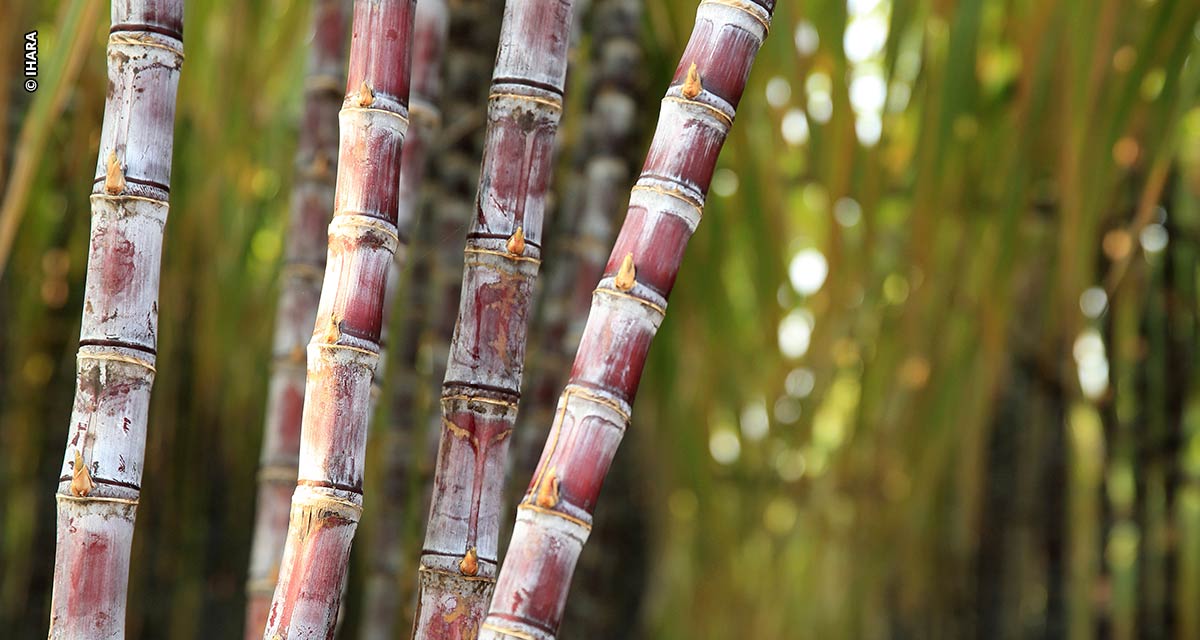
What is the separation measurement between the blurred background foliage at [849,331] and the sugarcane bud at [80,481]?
1.17 feet

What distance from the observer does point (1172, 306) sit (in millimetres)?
1258

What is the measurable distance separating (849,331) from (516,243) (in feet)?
3.30

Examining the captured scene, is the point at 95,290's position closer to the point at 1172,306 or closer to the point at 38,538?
the point at 38,538

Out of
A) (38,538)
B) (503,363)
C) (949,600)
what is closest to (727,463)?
(949,600)

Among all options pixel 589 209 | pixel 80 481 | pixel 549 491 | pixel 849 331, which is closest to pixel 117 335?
pixel 80 481

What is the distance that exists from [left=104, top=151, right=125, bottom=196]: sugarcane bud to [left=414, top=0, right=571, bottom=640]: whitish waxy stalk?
4.5 inches

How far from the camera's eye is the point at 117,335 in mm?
401

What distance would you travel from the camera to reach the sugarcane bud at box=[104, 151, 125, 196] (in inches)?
15.8

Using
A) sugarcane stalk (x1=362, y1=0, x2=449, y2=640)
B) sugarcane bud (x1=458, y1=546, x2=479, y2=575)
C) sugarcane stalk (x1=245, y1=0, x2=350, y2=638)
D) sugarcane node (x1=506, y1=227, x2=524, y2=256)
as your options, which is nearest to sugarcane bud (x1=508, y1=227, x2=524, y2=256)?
sugarcane node (x1=506, y1=227, x2=524, y2=256)

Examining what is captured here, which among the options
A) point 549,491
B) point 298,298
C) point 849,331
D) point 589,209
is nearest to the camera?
point 549,491

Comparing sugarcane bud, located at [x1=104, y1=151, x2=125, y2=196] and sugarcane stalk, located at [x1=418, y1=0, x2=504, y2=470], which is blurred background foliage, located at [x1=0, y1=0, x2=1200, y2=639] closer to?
sugarcane stalk, located at [x1=418, y1=0, x2=504, y2=470]

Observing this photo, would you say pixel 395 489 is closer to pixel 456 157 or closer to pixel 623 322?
pixel 456 157

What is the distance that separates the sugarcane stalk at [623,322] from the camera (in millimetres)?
351

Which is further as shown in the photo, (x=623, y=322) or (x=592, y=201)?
(x=592, y=201)
